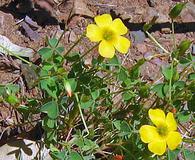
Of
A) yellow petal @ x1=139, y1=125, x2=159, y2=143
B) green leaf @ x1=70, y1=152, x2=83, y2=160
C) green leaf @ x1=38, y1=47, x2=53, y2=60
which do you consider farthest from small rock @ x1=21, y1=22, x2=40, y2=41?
yellow petal @ x1=139, y1=125, x2=159, y2=143

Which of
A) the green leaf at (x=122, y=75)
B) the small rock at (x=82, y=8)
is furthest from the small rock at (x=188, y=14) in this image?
the green leaf at (x=122, y=75)

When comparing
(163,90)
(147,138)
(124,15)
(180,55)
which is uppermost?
(124,15)

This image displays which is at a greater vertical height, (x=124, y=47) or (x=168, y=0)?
(x=168, y=0)

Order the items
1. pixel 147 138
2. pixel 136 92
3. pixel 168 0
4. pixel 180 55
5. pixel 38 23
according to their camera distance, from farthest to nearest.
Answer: pixel 168 0
pixel 38 23
pixel 136 92
pixel 180 55
pixel 147 138

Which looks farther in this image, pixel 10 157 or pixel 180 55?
pixel 10 157

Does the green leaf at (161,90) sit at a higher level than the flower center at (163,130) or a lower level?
higher

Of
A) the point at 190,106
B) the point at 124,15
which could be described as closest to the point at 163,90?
the point at 190,106

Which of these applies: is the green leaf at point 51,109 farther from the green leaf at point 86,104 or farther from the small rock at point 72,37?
the small rock at point 72,37

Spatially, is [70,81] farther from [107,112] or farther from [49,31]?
[49,31]
